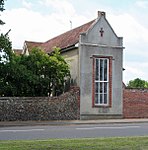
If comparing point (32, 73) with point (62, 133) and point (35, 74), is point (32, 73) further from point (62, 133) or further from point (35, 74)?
point (62, 133)

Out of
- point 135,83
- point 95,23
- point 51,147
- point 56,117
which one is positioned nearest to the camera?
point 51,147

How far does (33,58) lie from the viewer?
29734 mm

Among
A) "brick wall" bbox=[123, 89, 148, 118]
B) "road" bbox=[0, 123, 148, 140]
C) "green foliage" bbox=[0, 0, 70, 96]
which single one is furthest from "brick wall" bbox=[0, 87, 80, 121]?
"road" bbox=[0, 123, 148, 140]

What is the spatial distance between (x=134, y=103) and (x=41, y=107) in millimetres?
8132

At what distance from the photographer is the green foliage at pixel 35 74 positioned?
92.3 ft

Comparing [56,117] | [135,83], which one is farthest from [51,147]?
[135,83]

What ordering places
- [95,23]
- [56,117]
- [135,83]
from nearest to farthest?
1. [56,117]
2. [95,23]
3. [135,83]

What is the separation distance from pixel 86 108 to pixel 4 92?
6.14 meters

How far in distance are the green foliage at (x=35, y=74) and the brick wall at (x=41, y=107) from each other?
1544mm

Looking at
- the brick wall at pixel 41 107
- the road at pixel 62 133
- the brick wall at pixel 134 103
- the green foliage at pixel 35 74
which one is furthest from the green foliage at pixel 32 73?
the road at pixel 62 133

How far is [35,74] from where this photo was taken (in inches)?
1162

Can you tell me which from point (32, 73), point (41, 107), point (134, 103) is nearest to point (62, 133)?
point (41, 107)

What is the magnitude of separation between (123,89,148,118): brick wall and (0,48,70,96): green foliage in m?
5.02

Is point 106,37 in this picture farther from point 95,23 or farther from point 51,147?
point 51,147
